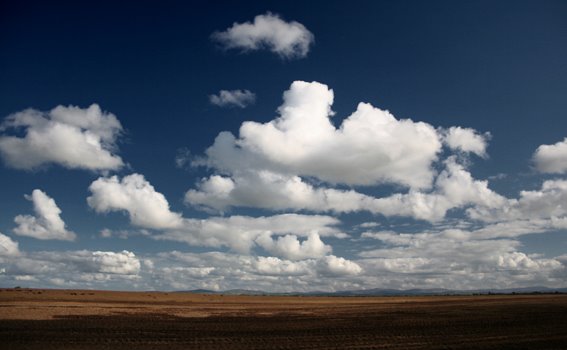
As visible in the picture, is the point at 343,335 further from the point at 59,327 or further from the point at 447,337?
the point at 59,327

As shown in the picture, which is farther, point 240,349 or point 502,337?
point 502,337

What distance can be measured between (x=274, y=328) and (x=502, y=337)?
563 inches

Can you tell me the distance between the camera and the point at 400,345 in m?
21.2

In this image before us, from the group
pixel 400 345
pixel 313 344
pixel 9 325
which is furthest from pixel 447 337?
pixel 9 325

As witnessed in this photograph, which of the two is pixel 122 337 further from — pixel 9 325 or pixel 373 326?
pixel 373 326

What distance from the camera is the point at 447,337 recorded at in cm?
2405

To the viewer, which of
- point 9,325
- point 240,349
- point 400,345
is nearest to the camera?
point 240,349

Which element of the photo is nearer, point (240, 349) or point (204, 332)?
point (240, 349)

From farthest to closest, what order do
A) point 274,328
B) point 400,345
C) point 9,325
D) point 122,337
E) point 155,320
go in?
point 155,320 → point 274,328 → point 9,325 → point 122,337 → point 400,345

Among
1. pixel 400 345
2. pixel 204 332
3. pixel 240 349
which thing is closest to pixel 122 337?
pixel 204 332

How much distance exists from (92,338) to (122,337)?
156 cm

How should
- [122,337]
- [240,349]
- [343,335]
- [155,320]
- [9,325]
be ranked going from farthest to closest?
[155,320] → [9,325] → [343,335] → [122,337] → [240,349]

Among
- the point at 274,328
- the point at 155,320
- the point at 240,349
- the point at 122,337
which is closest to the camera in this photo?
the point at 240,349

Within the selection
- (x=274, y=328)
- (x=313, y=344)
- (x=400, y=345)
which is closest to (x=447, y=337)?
(x=400, y=345)
